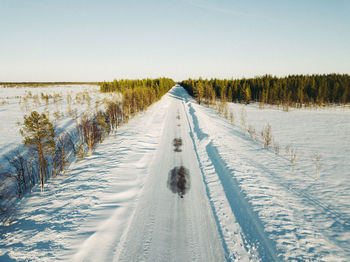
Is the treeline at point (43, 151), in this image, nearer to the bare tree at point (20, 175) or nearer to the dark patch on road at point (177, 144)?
the bare tree at point (20, 175)

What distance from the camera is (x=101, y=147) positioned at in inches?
450

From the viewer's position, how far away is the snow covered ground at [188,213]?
3900 mm

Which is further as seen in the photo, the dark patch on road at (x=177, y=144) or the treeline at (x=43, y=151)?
the dark patch on road at (x=177, y=144)

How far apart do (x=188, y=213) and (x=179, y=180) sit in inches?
77.1

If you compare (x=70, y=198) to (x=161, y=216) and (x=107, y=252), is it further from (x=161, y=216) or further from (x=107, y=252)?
(x=161, y=216)

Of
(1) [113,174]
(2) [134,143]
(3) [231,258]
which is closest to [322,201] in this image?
(3) [231,258]

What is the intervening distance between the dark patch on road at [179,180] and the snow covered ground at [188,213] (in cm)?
18

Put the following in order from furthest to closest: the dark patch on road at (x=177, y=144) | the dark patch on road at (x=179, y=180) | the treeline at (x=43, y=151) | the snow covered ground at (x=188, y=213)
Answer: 1. the dark patch on road at (x=177, y=144)
2. the treeline at (x=43, y=151)
3. the dark patch on road at (x=179, y=180)
4. the snow covered ground at (x=188, y=213)

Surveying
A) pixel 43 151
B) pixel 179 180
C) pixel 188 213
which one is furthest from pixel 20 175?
pixel 188 213

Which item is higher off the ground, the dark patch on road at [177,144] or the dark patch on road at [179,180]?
the dark patch on road at [177,144]

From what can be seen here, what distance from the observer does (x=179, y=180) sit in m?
7.02

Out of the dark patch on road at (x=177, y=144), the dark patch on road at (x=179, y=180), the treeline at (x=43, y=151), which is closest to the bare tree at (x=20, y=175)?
the treeline at (x=43, y=151)

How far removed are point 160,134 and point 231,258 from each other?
10.8m

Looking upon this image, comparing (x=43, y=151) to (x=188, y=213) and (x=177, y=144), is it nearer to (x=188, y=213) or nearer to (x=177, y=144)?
(x=188, y=213)
